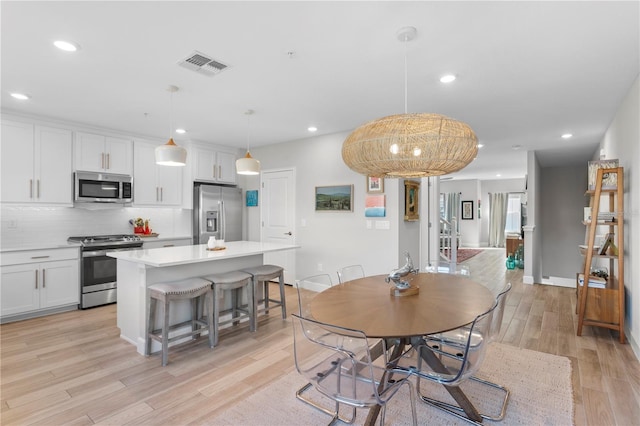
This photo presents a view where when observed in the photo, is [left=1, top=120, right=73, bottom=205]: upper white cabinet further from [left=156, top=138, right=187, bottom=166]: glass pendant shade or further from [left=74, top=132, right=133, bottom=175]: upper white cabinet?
[left=156, top=138, right=187, bottom=166]: glass pendant shade

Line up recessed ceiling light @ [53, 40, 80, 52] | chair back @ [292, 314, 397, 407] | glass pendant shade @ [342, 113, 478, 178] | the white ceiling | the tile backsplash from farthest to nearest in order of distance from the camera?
the tile backsplash → recessed ceiling light @ [53, 40, 80, 52] → the white ceiling → glass pendant shade @ [342, 113, 478, 178] → chair back @ [292, 314, 397, 407]

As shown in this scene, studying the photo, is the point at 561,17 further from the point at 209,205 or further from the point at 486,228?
the point at 486,228

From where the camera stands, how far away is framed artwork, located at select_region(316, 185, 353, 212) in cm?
484

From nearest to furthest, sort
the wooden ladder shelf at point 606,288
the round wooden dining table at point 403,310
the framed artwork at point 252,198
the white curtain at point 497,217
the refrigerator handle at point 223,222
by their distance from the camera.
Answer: the round wooden dining table at point 403,310 < the wooden ladder shelf at point 606,288 < the refrigerator handle at point 223,222 < the framed artwork at point 252,198 < the white curtain at point 497,217

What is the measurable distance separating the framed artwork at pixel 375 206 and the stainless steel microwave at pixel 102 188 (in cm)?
341

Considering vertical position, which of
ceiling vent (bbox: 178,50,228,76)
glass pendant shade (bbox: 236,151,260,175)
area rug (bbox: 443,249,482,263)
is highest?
ceiling vent (bbox: 178,50,228,76)

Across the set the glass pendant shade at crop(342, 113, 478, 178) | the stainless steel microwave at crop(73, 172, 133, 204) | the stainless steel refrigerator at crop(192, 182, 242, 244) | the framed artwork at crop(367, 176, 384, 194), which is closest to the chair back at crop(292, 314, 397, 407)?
the glass pendant shade at crop(342, 113, 478, 178)

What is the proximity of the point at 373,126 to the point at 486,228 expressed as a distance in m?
11.3

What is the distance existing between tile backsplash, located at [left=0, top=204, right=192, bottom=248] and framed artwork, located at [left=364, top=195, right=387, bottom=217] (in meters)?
3.04

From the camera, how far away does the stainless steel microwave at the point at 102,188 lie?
4.37 meters

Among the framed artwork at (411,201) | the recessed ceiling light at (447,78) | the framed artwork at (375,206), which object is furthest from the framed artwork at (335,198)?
the recessed ceiling light at (447,78)

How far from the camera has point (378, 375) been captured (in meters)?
1.70

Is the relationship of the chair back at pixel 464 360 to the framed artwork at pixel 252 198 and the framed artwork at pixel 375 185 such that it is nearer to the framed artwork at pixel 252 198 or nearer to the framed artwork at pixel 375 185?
the framed artwork at pixel 375 185

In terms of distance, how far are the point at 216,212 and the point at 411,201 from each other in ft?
10.6
